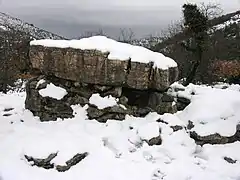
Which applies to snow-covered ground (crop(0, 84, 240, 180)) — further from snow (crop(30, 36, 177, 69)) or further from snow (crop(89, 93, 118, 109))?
snow (crop(30, 36, 177, 69))

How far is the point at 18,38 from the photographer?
24000 mm

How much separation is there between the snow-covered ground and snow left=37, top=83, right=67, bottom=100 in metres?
0.49

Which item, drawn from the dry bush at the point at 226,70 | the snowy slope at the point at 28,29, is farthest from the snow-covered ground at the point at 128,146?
→ the snowy slope at the point at 28,29

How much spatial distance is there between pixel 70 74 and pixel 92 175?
301 centimetres

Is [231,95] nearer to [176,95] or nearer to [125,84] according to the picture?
[176,95]

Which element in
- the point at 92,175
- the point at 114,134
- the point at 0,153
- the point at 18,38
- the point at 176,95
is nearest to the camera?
the point at 92,175

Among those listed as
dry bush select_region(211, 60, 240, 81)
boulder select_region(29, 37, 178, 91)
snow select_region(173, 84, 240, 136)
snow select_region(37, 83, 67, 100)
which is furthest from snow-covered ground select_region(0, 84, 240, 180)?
dry bush select_region(211, 60, 240, 81)

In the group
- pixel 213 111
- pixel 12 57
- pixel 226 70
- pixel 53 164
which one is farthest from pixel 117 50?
pixel 12 57

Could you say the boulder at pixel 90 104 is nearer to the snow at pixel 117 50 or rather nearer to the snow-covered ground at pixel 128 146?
the snow-covered ground at pixel 128 146

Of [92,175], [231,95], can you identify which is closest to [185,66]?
[231,95]

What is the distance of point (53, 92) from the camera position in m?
9.36

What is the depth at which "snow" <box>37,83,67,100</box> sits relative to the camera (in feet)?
30.5

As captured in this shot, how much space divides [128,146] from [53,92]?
8.47 feet

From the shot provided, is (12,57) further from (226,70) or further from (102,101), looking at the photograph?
(102,101)
